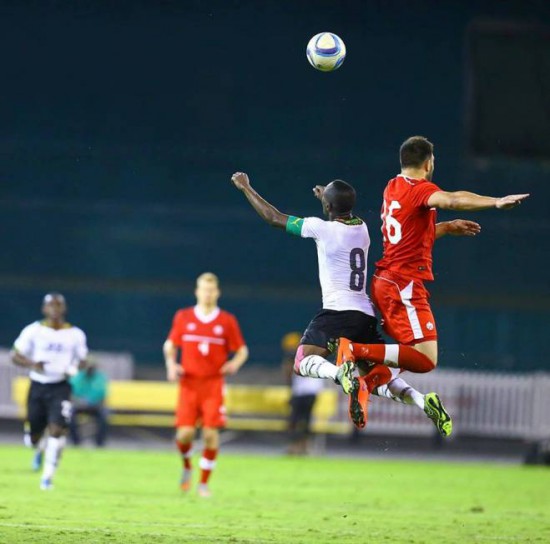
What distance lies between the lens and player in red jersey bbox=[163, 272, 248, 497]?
51.9ft

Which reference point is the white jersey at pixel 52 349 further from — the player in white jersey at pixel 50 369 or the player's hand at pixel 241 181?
the player's hand at pixel 241 181

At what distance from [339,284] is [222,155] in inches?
769

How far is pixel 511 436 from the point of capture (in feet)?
90.8

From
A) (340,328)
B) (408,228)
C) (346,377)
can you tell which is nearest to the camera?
(346,377)

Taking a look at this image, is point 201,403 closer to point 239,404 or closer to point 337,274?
point 337,274

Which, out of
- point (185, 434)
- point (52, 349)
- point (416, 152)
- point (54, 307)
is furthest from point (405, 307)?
point (54, 307)

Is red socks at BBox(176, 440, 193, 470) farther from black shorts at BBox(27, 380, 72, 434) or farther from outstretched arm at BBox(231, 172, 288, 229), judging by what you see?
outstretched arm at BBox(231, 172, 288, 229)

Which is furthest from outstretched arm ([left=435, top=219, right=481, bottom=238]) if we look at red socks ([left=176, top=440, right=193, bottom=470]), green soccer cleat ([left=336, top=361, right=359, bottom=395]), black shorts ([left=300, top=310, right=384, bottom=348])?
red socks ([left=176, top=440, right=193, bottom=470])

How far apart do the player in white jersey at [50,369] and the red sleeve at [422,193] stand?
727 centimetres

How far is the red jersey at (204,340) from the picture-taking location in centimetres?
1614

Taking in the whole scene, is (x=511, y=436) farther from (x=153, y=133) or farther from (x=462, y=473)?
(x=153, y=133)

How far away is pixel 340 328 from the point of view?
34.2 feet

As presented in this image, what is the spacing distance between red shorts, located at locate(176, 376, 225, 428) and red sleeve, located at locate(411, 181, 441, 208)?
654 centimetres

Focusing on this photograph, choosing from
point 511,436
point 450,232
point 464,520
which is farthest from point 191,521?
point 511,436
